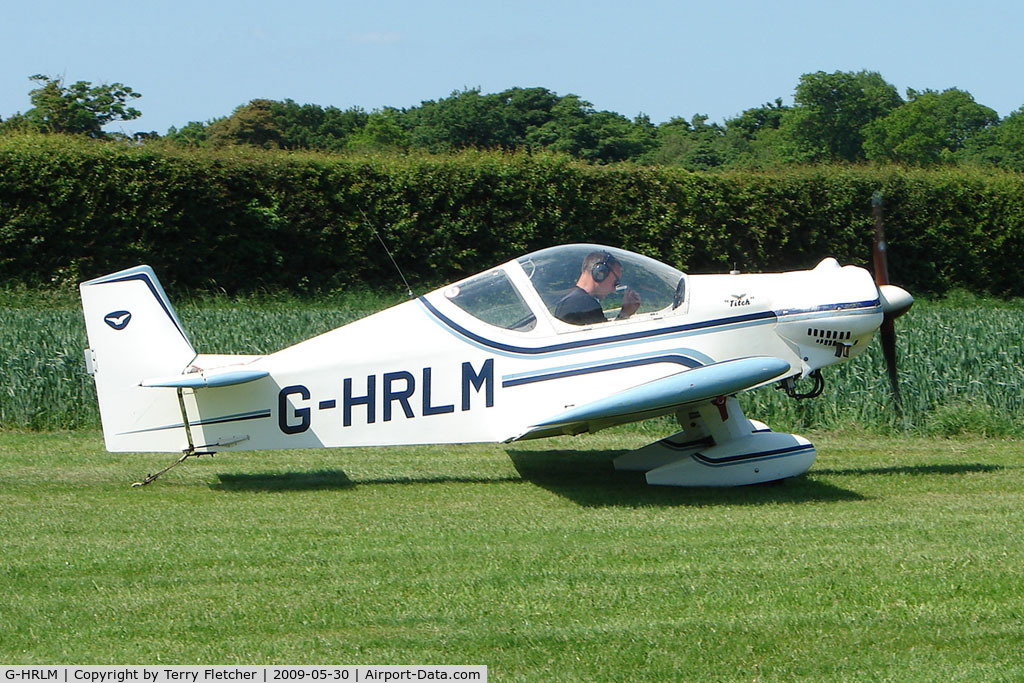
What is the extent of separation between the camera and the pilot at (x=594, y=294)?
8211 mm

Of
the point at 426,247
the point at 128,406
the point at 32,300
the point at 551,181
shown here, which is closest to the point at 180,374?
the point at 128,406

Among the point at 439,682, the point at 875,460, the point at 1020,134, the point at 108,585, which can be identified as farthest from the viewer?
the point at 1020,134

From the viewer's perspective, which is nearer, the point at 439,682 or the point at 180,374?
the point at 439,682

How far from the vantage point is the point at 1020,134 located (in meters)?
66.8

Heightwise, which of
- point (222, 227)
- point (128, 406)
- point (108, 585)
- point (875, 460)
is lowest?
point (875, 460)

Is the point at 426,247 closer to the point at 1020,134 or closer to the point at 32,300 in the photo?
the point at 32,300

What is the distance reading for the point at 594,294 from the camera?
8.30m

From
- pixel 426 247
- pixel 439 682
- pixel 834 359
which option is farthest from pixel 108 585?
pixel 426 247

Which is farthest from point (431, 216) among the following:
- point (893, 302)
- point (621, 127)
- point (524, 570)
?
point (621, 127)

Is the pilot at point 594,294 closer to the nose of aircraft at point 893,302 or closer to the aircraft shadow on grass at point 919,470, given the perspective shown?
the nose of aircraft at point 893,302

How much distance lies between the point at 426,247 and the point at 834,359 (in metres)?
14.4

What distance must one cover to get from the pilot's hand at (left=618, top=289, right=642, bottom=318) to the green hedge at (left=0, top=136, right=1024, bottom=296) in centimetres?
1379

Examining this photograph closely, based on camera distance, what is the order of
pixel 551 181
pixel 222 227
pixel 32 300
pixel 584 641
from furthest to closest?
pixel 551 181, pixel 222 227, pixel 32 300, pixel 584 641

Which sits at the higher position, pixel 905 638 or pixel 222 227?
pixel 222 227
